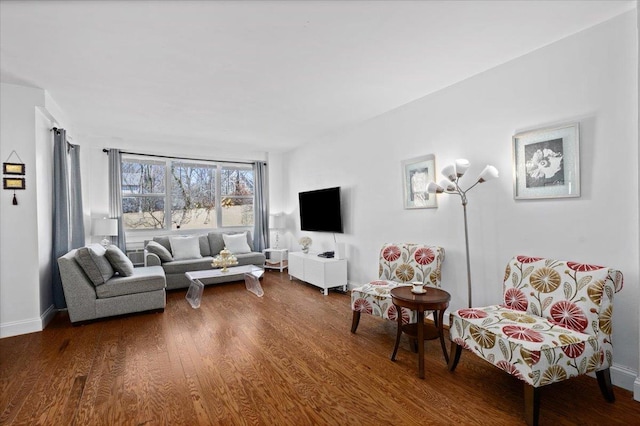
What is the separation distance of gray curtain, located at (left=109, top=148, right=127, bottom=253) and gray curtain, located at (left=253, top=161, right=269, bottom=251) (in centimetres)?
248

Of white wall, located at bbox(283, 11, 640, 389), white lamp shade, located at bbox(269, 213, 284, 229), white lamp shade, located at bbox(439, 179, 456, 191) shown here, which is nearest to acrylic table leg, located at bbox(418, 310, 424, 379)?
white wall, located at bbox(283, 11, 640, 389)

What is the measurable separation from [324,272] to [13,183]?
3792 mm

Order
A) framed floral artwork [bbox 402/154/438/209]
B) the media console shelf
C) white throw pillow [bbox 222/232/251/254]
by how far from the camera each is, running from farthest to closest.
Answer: white throw pillow [bbox 222/232/251/254], the media console shelf, framed floral artwork [bbox 402/154/438/209]

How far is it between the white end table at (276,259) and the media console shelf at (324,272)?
131 cm

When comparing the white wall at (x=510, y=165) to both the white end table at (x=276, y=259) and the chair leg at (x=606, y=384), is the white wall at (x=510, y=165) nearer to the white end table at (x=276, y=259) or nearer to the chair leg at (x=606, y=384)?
→ the chair leg at (x=606, y=384)

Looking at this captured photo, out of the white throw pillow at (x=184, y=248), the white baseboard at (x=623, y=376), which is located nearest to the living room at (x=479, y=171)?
the white baseboard at (x=623, y=376)

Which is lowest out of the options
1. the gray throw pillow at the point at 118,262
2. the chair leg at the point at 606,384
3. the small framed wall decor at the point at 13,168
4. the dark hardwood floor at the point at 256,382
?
the dark hardwood floor at the point at 256,382

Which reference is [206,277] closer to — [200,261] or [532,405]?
[200,261]

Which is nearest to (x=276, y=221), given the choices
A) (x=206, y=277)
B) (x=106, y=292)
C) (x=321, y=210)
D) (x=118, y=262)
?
(x=321, y=210)

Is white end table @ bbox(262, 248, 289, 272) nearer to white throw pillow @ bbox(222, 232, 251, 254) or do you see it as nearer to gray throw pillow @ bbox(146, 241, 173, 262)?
white throw pillow @ bbox(222, 232, 251, 254)

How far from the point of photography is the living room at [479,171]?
2.23 meters

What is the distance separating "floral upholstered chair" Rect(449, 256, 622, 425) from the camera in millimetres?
1863

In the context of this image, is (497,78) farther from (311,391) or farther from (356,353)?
(311,391)

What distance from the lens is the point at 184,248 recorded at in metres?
5.68
